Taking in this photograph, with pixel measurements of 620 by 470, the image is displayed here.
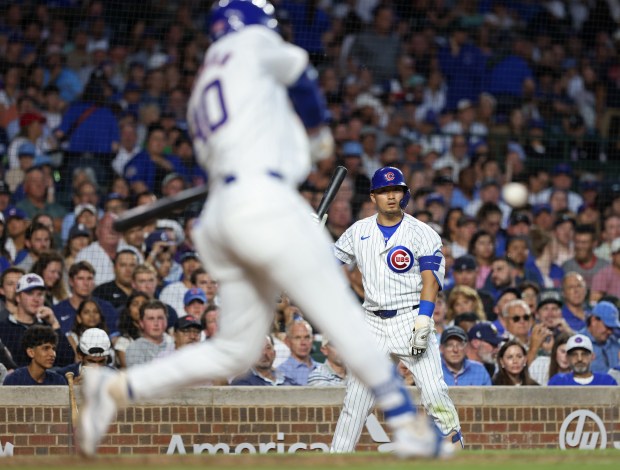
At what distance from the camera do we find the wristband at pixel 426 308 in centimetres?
670

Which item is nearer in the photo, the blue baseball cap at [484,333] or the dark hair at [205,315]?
the dark hair at [205,315]

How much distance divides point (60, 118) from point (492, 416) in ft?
19.0

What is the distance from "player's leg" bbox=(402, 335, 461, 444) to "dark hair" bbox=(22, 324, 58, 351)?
8.25ft

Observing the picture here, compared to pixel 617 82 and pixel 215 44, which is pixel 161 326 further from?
pixel 617 82

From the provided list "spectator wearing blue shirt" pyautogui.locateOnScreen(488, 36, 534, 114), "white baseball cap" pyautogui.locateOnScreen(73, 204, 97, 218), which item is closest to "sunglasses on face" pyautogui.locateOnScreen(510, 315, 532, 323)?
"white baseball cap" pyautogui.locateOnScreen(73, 204, 97, 218)

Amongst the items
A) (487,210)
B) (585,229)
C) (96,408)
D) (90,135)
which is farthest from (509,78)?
(96,408)

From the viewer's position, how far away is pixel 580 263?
1045 cm

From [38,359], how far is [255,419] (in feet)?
4.97

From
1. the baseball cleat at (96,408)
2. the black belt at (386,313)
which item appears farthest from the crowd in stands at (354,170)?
the baseball cleat at (96,408)

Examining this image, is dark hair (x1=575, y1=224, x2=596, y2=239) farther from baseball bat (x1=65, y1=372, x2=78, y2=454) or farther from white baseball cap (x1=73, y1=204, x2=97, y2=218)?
baseball bat (x1=65, y1=372, x2=78, y2=454)

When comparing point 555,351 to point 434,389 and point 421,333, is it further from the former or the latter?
point 421,333

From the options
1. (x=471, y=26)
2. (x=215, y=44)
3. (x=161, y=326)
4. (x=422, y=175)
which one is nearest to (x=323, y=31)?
(x=471, y=26)

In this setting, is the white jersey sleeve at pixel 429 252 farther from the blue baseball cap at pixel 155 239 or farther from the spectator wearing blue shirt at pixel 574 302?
the blue baseball cap at pixel 155 239

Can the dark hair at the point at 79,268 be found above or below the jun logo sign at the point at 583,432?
above
